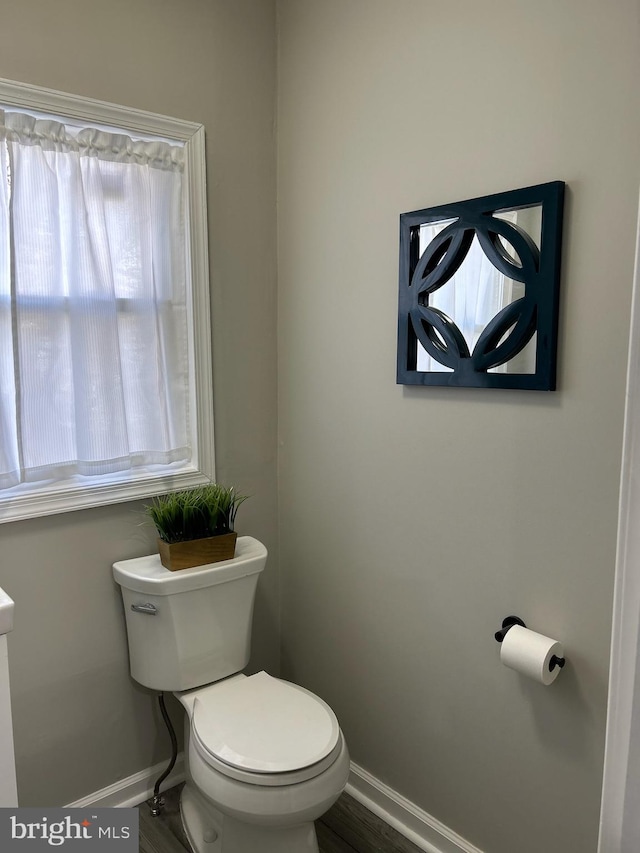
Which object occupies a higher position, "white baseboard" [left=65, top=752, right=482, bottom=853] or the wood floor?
"white baseboard" [left=65, top=752, right=482, bottom=853]

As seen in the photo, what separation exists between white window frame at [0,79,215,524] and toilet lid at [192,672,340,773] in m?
0.65

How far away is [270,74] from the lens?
7.11 feet

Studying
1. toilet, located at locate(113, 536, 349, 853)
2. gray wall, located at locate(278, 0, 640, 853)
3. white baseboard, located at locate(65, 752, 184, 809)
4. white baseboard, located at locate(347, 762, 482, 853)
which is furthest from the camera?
white baseboard, located at locate(65, 752, 184, 809)

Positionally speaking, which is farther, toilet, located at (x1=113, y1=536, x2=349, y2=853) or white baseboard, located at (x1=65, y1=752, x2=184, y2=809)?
white baseboard, located at (x1=65, y1=752, x2=184, y2=809)

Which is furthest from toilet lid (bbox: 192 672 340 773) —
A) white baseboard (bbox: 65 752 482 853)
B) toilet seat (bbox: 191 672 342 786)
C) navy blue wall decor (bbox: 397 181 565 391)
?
navy blue wall decor (bbox: 397 181 565 391)

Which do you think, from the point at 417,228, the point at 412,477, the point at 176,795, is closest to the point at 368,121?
the point at 417,228

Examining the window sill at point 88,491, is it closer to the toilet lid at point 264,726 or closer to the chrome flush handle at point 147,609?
the chrome flush handle at point 147,609

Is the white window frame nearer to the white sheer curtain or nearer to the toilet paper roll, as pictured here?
the white sheer curtain

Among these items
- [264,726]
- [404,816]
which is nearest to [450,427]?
[264,726]

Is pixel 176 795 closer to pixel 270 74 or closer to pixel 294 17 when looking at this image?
pixel 270 74

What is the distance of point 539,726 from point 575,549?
470 mm

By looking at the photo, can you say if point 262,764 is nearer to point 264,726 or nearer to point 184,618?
point 264,726

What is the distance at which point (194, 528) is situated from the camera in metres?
1.93

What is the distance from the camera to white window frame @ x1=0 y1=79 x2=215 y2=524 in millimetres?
1734
